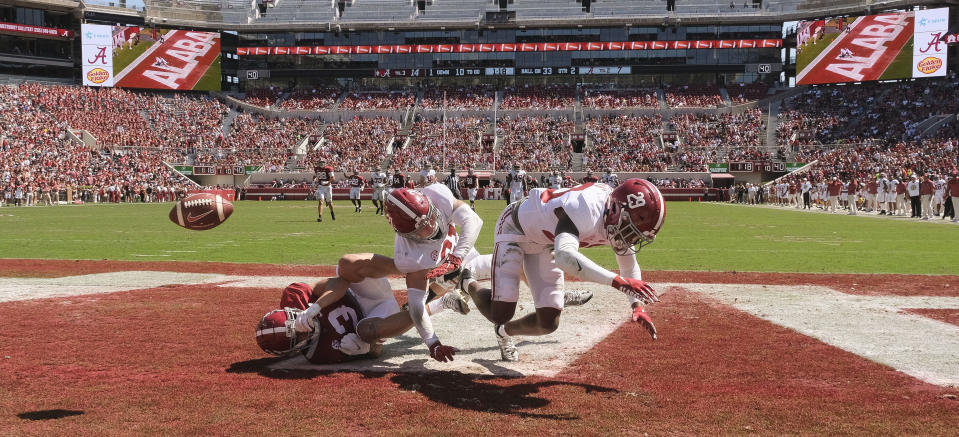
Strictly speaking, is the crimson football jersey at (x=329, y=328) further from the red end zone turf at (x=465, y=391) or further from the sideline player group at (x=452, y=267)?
the red end zone turf at (x=465, y=391)

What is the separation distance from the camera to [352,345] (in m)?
6.18

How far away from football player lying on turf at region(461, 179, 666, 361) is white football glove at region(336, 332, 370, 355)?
1077mm

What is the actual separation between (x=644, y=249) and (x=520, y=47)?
187ft

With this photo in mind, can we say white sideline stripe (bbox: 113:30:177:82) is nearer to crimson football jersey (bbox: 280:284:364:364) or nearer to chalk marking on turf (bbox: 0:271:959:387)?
chalk marking on turf (bbox: 0:271:959:387)

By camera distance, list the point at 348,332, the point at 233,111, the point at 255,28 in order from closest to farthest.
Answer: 1. the point at 348,332
2. the point at 233,111
3. the point at 255,28

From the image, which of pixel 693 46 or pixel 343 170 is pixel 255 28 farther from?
pixel 693 46

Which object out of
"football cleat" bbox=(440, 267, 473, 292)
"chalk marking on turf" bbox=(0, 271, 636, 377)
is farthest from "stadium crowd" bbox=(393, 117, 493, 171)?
"football cleat" bbox=(440, 267, 473, 292)

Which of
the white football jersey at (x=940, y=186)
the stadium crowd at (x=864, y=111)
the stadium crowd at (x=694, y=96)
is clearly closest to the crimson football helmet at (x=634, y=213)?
the white football jersey at (x=940, y=186)

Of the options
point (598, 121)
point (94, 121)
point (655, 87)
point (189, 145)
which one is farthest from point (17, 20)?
point (655, 87)

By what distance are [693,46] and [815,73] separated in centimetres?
1179

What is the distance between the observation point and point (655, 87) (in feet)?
229

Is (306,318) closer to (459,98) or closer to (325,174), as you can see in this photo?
(325,174)

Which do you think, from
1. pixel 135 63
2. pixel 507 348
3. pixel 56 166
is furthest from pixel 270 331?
pixel 135 63

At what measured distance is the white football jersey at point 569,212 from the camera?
545 cm
